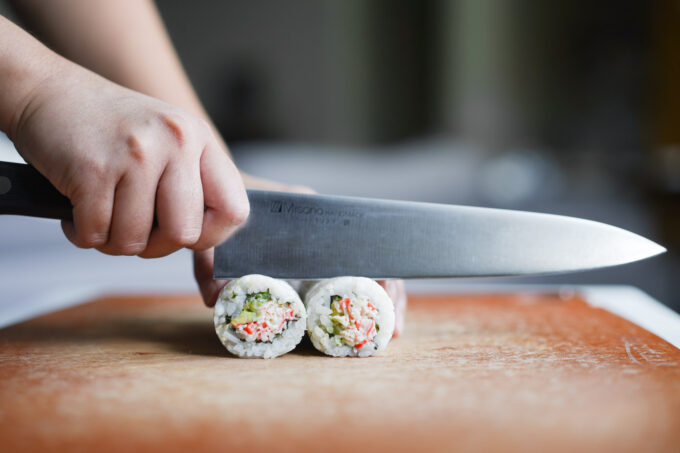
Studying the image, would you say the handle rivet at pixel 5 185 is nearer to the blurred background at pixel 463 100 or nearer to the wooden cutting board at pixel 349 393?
the wooden cutting board at pixel 349 393

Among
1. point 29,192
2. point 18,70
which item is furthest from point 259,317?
point 18,70

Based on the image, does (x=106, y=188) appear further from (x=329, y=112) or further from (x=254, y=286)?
(x=329, y=112)

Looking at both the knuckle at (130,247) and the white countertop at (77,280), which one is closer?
the knuckle at (130,247)

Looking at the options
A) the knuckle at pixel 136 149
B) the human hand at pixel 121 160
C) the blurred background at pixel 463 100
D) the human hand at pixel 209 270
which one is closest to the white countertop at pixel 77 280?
the human hand at pixel 209 270

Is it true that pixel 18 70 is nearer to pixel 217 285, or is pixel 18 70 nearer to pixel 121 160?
pixel 121 160

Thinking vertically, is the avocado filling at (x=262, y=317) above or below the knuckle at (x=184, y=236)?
below

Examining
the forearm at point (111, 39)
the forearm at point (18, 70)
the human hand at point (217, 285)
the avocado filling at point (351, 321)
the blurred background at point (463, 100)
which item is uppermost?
the blurred background at point (463, 100)

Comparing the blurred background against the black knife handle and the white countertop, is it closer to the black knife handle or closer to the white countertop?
the white countertop

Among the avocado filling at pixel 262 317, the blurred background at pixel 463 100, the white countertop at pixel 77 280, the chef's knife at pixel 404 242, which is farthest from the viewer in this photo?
the blurred background at pixel 463 100
